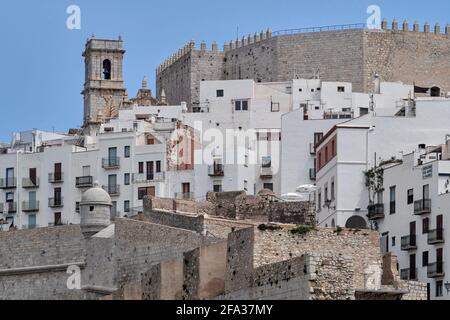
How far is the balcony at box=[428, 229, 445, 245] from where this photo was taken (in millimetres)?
69875

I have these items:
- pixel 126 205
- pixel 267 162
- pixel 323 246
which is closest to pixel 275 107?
pixel 267 162

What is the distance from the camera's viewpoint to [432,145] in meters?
81.2

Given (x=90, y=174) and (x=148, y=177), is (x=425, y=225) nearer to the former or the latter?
(x=148, y=177)

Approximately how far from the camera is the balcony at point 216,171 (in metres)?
98.0

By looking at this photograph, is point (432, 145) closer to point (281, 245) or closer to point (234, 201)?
point (234, 201)

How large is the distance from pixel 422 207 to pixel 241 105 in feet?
120

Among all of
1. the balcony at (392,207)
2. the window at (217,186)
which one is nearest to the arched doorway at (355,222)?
the balcony at (392,207)

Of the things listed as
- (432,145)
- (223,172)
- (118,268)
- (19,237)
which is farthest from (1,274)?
(223,172)

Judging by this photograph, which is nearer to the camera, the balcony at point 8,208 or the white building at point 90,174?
the white building at point 90,174

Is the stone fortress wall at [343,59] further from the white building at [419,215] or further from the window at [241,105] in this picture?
the white building at [419,215]

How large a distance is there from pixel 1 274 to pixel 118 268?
898 cm

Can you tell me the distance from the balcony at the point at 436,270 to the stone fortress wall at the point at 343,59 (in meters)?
48.5

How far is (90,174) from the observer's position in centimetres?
9944

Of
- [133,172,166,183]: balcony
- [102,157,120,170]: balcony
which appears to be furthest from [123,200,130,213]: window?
[102,157,120,170]: balcony
